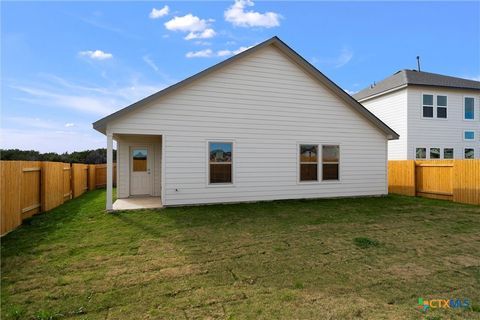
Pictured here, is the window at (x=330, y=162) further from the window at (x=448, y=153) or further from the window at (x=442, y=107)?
the window at (x=448, y=153)

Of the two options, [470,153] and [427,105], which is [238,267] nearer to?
[427,105]

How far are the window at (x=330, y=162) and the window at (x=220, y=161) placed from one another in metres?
4.22

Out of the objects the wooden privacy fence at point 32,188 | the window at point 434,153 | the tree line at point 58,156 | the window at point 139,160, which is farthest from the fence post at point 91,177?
the window at point 434,153

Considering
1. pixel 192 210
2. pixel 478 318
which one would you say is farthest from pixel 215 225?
pixel 478 318

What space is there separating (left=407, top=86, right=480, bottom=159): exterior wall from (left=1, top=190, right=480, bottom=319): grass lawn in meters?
10.4

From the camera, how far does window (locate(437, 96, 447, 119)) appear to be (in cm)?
1750

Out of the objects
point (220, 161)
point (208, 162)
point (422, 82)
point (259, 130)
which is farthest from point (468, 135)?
point (208, 162)

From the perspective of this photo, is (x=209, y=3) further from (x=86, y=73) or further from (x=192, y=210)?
(x=192, y=210)

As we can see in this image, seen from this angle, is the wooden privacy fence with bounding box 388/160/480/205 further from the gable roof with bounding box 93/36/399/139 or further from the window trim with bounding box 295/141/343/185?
the window trim with bounding box 295/141/343/185

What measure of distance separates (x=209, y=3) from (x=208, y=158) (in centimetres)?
580

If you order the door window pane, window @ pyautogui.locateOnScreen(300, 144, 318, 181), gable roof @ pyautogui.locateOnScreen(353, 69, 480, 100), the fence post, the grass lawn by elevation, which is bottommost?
the grass lawn

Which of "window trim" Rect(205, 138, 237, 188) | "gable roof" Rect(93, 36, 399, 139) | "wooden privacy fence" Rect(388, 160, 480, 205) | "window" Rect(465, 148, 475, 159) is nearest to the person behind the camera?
"gable roof" Rect(93, 36, 399, 139)

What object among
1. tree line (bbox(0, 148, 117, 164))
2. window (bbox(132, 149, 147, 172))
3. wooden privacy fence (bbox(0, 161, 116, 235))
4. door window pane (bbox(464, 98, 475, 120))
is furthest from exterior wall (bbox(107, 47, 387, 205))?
tree line (bbox(0, 148, 117, 164))

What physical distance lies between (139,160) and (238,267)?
954 centimetres
